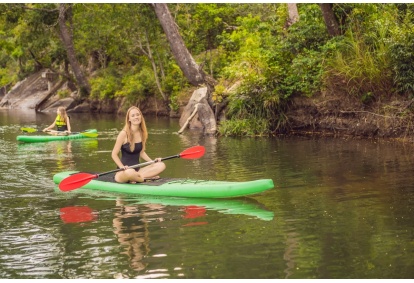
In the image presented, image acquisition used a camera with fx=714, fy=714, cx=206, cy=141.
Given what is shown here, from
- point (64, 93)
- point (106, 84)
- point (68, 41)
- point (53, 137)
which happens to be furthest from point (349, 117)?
point (64, 93)

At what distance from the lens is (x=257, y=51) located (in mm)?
18453

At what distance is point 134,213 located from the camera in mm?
8312

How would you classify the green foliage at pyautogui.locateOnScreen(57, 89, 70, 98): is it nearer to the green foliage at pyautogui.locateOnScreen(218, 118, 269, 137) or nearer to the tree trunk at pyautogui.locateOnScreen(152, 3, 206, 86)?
the tree trunk at pyautogui.locateOnScreen(152, 3, 206, 86)

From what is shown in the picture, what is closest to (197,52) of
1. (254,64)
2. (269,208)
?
(254,64)

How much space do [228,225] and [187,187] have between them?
5.73ft

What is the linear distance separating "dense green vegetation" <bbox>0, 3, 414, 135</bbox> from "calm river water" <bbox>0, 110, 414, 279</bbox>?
129 inches

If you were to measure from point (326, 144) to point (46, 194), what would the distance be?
733 centimetres

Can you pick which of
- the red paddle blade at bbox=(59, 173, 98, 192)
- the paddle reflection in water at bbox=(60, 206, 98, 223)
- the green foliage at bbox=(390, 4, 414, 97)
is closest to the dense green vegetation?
the green foliage at bbox=(390, 4, 414, 97)

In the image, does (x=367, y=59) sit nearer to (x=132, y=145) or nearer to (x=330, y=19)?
(x=330, y=19)

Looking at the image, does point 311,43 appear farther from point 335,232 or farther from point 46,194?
point 335,232

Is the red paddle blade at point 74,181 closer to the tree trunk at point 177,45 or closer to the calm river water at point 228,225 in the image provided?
the calm river water at point 228,225

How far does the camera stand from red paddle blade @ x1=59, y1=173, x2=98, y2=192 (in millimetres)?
9445

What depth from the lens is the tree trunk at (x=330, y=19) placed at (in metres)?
17.1

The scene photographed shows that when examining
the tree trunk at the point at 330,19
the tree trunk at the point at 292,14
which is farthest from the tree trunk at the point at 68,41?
the tree trunk at the point at 330,19
